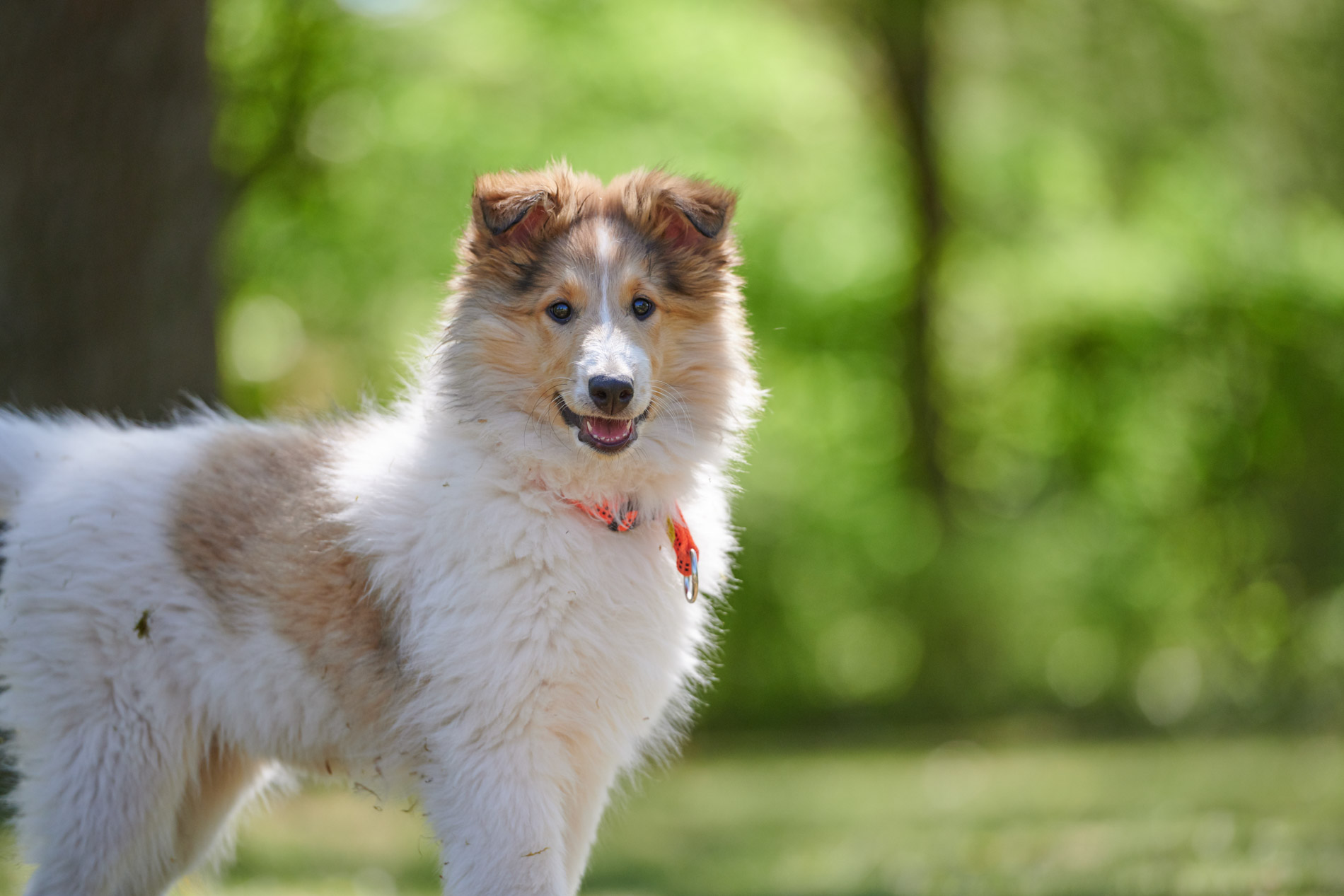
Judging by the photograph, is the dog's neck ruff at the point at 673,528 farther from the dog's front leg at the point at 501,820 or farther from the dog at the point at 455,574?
the dog's front leg at the point at 501,820

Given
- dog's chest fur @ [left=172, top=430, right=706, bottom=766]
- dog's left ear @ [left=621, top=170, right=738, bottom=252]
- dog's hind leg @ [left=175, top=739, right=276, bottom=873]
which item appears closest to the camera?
dog's chest fur @ [left=172, top=430, right=706, bottom=766]

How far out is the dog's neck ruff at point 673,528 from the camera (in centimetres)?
424

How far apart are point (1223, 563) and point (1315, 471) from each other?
140 centimetres

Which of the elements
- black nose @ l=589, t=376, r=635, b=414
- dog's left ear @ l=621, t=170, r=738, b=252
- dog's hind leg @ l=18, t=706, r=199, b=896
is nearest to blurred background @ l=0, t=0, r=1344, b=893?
dog's hind leg @ l=18, t=706, r=199, b=896

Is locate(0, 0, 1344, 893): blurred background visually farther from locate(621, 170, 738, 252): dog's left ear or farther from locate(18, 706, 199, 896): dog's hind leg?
locate(621, 170, 738, 252): dog's left ear

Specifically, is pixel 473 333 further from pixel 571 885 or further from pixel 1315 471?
pixel 1315 471

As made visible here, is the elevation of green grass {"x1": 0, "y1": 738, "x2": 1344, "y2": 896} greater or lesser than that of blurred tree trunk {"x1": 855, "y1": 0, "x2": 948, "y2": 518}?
lesser

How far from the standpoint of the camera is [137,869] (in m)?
4.43

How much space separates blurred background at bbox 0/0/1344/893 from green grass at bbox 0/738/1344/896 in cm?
8

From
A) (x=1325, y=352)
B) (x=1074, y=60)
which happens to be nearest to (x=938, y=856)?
(x=1325, y=352)

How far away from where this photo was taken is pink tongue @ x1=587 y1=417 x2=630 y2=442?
4.12m

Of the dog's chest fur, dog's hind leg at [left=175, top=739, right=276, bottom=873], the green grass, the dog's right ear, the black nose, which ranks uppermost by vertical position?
the dog's right ear

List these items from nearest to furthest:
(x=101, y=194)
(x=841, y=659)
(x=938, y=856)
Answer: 1. (x=101, y=194)
2. (x=938, y=856)
3. (x=841, y=659)

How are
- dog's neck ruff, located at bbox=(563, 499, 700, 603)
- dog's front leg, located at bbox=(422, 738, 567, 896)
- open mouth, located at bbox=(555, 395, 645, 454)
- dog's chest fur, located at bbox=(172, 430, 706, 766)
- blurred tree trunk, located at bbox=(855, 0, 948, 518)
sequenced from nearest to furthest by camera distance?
1. dog's front leg, located at bbox=(422, 738, 567, 896)
2. dog's chest fur, located at bbox=(172, 430, 706, 766)
3. open mouth, located at bbox=(555, 395, 645, 454)
4. dog's neck ruff, located at bbox=(563, 499, 700, 603)
5. blurred tree trunk, located at bbox=(855, 0, 948, 518)
